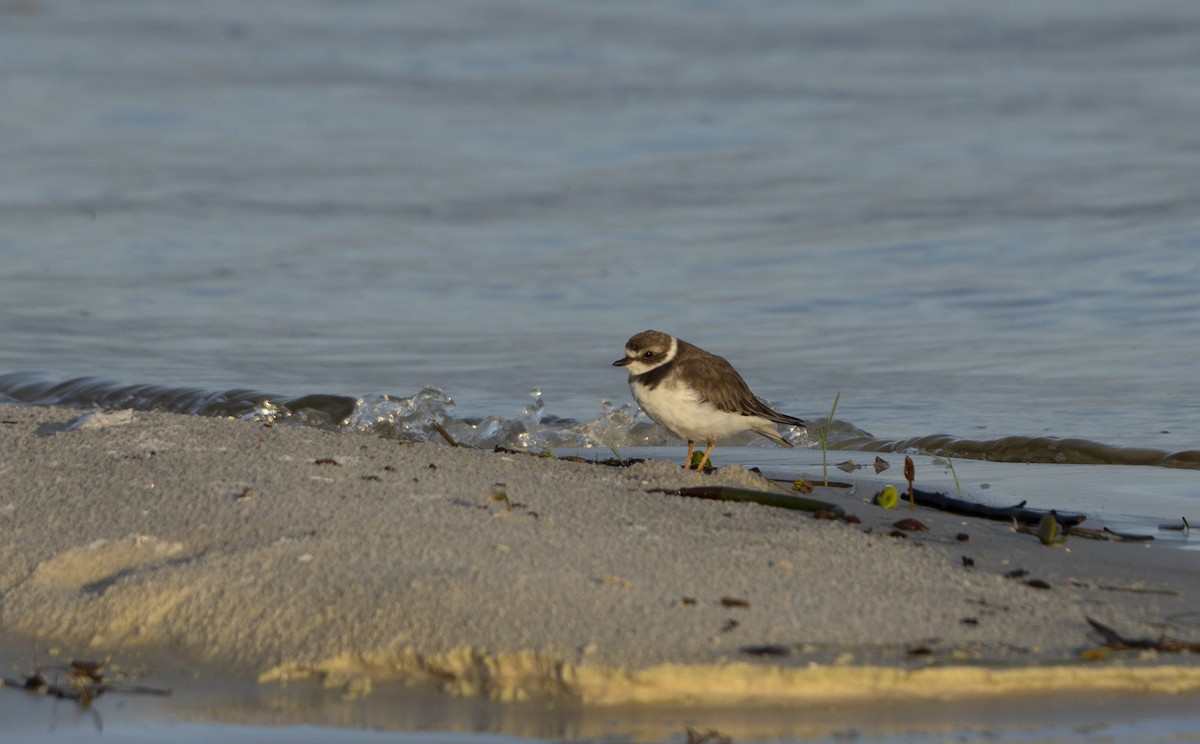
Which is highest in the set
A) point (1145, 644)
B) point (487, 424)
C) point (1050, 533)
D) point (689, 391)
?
point (689, 391)

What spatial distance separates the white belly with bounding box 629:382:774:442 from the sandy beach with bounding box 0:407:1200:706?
131cm

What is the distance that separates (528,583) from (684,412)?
9.07 feet

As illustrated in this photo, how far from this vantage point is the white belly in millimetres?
6324

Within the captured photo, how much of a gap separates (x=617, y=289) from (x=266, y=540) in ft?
28.2

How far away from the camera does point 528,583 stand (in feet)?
12.0

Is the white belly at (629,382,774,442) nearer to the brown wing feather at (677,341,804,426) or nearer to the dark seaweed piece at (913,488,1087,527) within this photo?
the brown wing feather at (677,341,804,426)

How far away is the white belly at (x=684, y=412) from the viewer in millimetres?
6324

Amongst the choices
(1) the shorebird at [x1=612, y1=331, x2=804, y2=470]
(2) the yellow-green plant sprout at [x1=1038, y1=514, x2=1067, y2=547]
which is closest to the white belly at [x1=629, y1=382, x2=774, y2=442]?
(1) the shorebird at [x1=612, y1=331, x2=804, y2=470]

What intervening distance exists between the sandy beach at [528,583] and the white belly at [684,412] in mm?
1307

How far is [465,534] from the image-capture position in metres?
4.07

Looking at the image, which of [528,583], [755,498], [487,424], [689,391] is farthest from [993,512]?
[487,424]

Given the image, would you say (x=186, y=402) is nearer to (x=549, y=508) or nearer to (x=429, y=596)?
(x=549, y=508)

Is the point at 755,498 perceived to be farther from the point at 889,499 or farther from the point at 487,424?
the point at 487,424

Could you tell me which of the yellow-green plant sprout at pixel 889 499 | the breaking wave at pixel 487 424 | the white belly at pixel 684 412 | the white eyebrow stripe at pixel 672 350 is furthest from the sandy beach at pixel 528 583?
the breaking wave at pixel 487 424
